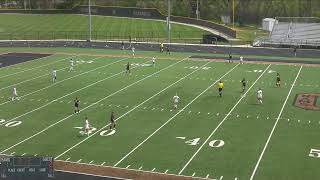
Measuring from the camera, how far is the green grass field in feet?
283

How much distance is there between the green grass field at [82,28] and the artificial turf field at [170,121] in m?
38.4

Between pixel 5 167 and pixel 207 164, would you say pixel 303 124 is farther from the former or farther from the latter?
pixel 5 167

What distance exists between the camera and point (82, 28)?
9381 centimetres

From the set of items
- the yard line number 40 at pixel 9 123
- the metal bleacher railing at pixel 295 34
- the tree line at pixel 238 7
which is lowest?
the yard line number 40 at pixel 9 123

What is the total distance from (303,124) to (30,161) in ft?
56.0

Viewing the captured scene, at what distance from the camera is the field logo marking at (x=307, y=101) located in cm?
3316

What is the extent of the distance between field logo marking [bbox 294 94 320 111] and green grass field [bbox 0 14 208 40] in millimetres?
48384

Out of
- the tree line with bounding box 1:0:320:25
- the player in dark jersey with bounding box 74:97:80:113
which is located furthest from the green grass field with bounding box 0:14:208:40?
the player in dark jersey with bounding box 74:97:80:113

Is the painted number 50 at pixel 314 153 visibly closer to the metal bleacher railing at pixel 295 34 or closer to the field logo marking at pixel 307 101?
the field logo marking at pixel 307 101

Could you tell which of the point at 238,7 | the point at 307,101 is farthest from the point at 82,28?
the point at 307,101

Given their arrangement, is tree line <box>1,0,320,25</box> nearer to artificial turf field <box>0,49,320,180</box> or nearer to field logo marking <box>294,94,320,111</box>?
artificial turf field <box>0,49,320,180</box>

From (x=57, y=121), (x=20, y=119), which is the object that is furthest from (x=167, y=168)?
(x=20, y=119)

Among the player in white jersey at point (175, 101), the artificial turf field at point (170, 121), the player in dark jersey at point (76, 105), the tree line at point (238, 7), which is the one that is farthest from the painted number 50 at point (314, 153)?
the tree line at point (238, 7)

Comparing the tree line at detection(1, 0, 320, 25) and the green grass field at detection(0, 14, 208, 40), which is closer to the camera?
the green grass field at detection(0, 14, 208, 40)
